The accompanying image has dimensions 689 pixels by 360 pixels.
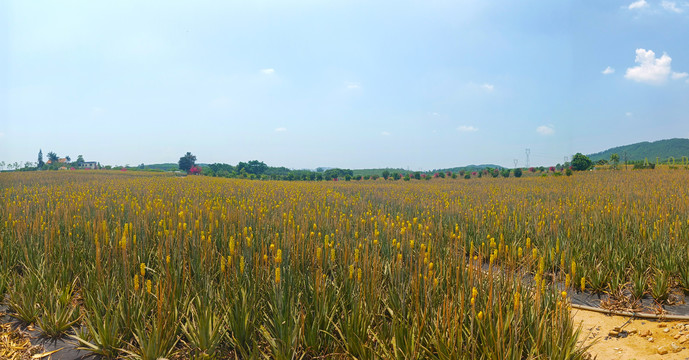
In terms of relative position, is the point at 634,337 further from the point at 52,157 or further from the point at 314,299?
the point at 52,157

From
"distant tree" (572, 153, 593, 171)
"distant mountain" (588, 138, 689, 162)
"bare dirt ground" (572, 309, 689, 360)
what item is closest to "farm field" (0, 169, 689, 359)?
"bare dirt ground" (572, 309, 689, 360)

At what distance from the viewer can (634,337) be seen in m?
3.85

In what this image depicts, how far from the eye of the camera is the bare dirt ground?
344 centimetres

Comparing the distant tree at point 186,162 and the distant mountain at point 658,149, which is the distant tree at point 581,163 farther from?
the distant mountain at point 658,149

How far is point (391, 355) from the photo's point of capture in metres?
2.70

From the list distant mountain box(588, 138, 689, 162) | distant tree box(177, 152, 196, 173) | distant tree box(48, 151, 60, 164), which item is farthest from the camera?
A: distant mountain box(588, 138, 689, 162)

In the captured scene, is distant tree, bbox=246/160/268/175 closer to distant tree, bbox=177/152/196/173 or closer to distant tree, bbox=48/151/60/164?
distant tree, bbox=177/152/196/173

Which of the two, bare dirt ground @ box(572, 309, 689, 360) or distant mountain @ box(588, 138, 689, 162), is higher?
distant mountain @ box(588, 138, 689, 162)

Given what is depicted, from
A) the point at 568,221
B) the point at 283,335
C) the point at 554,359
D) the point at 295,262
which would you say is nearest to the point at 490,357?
the point at 554,359

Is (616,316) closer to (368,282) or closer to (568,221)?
(568,221)

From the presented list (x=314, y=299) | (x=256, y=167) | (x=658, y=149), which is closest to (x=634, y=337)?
(x=314, y=299)

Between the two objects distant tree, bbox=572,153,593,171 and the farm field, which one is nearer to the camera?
the farm field

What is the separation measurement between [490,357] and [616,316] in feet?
10.3

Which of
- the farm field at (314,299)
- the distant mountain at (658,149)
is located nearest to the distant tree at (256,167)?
the farm field at (314,299)
